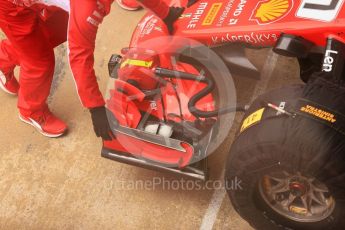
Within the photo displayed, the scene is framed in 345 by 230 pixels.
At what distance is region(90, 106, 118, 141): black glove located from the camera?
8.69 feet

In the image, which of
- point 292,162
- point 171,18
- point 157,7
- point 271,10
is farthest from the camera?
point 171,18

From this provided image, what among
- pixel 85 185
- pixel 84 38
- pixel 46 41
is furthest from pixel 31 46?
pixel 85 185

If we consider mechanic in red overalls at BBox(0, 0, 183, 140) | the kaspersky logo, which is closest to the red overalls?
mechanic in red overalls at BBox(0, 0, 183, 140)

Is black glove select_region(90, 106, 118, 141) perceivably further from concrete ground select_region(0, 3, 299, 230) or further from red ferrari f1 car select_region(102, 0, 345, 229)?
concrete ground select_region(0, 3, 299, 230)

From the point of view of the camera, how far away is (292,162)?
6.97 ft

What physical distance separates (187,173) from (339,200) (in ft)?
3.10

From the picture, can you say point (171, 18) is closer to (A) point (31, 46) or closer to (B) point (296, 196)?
(A) point (31, 46)

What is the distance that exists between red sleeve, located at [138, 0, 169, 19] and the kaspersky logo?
0.59 m

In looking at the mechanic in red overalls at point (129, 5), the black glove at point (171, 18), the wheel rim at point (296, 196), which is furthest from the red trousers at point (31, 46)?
the wheel rim at point (296, 196)

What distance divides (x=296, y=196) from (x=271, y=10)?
111cm

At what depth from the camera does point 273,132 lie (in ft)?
6.88

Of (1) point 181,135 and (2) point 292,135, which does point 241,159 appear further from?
(1) point 181,135

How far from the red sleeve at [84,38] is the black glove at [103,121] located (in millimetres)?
141

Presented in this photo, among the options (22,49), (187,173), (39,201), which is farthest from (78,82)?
(39,201)
